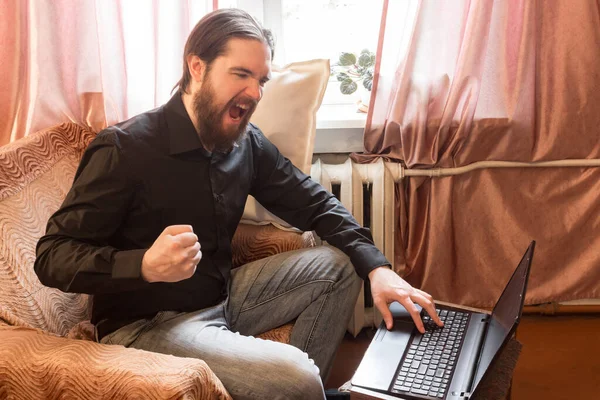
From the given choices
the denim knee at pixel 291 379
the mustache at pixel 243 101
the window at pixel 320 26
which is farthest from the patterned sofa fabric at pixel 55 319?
the window at pixel 320 26

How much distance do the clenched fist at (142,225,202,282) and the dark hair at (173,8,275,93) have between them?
48cm

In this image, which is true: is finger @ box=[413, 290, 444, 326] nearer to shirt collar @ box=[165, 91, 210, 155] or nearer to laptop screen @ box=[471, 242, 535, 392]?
laptop screen @ box=[471, 242, 535, 392]

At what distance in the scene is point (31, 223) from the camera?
5.29 feet

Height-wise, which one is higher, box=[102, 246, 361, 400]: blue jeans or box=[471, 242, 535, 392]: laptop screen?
box=[471, 242, 535, 392]: laptop screen

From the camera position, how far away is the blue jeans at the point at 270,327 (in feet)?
4.43

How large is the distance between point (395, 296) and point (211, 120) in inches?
22.9

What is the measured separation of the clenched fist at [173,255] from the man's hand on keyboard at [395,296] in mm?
485

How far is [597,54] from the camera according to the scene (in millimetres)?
2041

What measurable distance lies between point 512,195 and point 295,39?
2.95ft

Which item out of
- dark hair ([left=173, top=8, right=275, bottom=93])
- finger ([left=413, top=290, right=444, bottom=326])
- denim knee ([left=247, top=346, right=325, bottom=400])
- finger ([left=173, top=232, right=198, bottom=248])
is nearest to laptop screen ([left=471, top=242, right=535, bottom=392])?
finger ([left=413, top=290, right=444, bottom=326])

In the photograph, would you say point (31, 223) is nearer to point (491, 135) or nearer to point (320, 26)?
point (320, 26)

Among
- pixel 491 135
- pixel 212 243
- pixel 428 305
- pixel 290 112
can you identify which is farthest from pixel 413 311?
pixel 491 135

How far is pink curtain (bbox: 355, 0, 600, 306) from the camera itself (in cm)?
201

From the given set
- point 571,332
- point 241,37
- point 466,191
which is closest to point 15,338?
point 241,37
